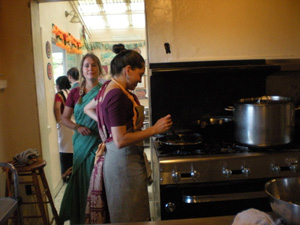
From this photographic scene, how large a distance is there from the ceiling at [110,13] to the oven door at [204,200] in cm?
385

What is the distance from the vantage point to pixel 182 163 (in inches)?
61.7

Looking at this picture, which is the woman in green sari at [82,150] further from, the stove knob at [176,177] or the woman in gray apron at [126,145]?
the stove knob at [176,177]

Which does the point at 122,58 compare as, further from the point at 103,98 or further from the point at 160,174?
the point at 160,174

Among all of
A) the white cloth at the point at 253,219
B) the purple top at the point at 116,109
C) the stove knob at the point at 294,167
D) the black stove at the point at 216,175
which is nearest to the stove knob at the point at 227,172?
the black stove at the point at 216,175

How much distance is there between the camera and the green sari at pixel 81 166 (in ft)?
6.90

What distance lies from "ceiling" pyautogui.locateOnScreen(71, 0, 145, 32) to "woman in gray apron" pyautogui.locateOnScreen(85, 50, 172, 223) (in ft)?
11.4

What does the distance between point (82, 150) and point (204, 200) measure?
3.28 ft

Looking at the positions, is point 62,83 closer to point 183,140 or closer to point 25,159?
point 25,159

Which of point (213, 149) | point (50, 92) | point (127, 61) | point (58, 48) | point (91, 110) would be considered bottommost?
point (213, 149)

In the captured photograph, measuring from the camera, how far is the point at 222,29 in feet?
6.74

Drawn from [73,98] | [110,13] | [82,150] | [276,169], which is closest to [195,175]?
[276,169]

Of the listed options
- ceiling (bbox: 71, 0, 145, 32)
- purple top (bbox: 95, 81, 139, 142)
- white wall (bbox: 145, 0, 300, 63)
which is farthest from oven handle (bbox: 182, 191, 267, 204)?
ceiling (bbox: 71, 0, 145, 32)

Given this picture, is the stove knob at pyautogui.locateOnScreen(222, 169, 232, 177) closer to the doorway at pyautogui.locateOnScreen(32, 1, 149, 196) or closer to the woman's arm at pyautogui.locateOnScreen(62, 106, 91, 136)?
the woman's arm at pyautogui.locateOnScreen(62, 106, 91, 136)

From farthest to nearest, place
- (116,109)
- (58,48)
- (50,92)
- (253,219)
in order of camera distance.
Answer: (58,48) → (50,92) → (116,109) → (253,219)
